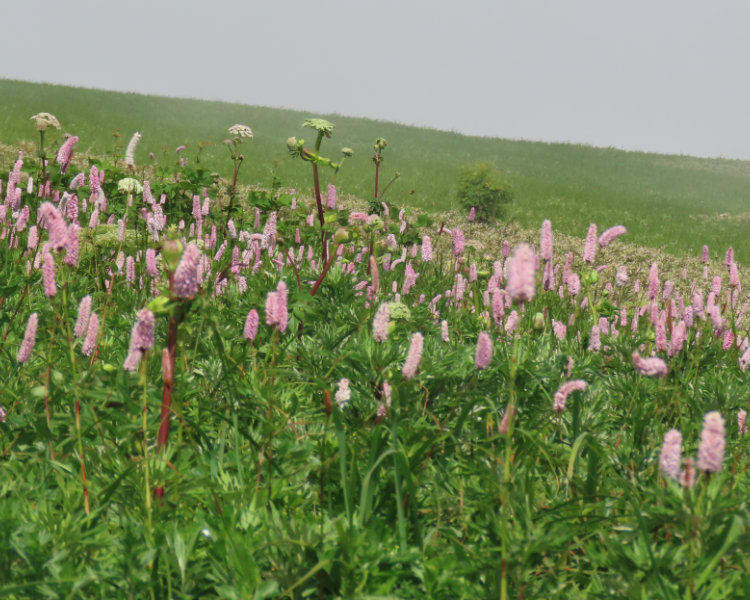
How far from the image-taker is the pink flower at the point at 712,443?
1.07m

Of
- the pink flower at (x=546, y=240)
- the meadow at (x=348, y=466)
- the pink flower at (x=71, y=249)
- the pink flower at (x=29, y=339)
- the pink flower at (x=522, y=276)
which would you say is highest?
the pink flower at (x=546, y=240)

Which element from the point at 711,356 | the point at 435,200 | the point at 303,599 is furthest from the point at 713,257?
the point at 303,599

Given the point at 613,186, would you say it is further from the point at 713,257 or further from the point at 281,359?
the point at 281,359

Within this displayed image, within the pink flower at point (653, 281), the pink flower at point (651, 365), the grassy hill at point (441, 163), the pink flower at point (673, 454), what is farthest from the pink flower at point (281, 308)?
the grassy hill at point (441, 163)

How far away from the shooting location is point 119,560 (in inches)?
58.8

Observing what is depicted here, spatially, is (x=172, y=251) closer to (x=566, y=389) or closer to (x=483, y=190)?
(x=566, y=389)

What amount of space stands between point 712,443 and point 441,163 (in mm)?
43761

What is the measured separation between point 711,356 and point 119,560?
338cm

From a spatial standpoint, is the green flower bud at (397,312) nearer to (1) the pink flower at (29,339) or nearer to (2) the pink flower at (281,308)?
(2) the pink flower at (281,308)

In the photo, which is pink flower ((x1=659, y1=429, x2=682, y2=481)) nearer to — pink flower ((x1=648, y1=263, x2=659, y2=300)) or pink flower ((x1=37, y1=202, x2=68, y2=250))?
pink flower ((x1=37, y1=202, x2=68, y2=250))

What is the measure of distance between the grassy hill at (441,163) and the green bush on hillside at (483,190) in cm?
186

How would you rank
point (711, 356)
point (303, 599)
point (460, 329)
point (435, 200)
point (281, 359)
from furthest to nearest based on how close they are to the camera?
1. point (435, 200)
2. point (460, 329)
3. point (711, 356)
4. point (281, 359)
5. point (303, 599)

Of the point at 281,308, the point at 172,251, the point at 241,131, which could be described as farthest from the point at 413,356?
the point at 241,131

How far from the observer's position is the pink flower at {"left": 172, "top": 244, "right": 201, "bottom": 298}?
146 centimetres
